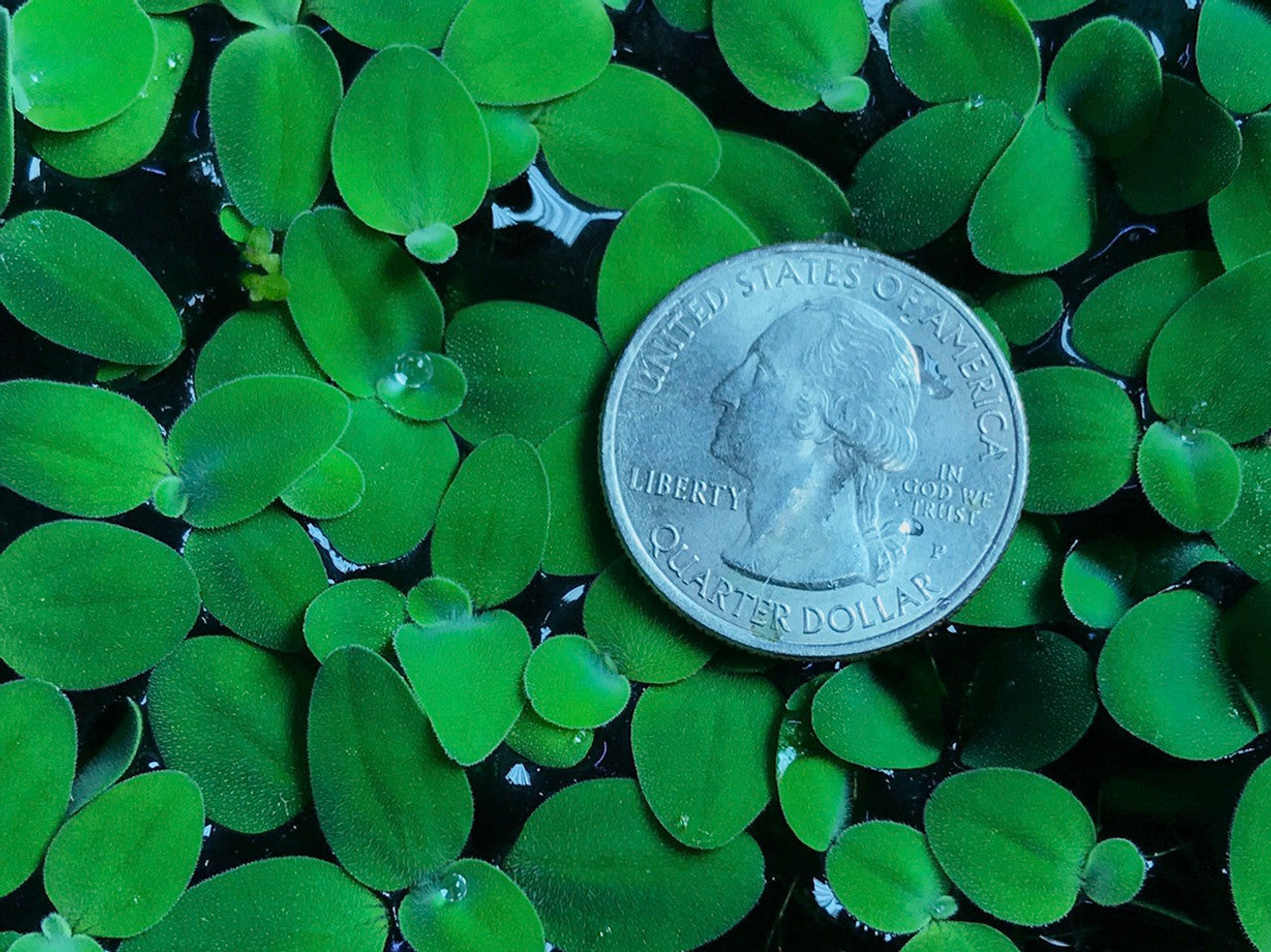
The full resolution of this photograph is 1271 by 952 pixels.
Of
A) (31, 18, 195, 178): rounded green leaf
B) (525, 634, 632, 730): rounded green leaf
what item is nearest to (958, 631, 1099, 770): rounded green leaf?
(525, 634, 632, 730): rounded green leaf

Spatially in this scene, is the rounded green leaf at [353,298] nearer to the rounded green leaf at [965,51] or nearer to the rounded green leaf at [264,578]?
the rounded green leaf at [264,578]

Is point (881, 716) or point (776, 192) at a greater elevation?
point (776, 192)

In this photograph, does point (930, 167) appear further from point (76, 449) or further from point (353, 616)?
point (76, 449)

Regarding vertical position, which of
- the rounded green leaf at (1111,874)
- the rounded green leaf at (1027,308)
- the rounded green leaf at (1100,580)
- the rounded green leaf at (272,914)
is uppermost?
the rounded green leaf at (1027,308)

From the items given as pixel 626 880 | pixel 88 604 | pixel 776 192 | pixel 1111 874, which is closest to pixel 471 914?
pixel 626 880

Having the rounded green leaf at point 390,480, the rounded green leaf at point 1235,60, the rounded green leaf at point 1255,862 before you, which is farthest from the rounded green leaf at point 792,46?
the rounded green leaf at point 1255,862

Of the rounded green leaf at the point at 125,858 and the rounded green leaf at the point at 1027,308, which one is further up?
the rounded green leaf at the point at 1027,308
